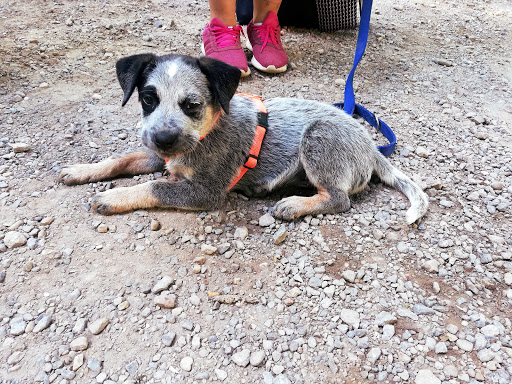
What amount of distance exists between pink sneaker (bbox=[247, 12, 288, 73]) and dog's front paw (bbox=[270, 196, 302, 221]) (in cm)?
285

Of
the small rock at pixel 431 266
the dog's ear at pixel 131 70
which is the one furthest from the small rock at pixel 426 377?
the dog's ear at pixel 131 70

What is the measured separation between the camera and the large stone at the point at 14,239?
307 cm

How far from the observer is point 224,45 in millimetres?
5574

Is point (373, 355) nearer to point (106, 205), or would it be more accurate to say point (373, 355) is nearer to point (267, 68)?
point (106, 205)

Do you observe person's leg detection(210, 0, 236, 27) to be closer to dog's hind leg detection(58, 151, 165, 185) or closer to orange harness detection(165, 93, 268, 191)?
orange harness detection(165, 93, 268, 191)

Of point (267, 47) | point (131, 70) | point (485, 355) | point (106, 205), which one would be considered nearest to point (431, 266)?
point (485, 355)

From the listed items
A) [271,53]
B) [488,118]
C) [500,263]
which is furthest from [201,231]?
[488,118]

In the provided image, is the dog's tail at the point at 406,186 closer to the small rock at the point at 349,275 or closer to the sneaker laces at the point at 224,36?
the small rock at the point at 349,275

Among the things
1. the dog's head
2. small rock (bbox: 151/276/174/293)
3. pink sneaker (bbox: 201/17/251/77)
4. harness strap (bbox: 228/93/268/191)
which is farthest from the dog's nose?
pink sneaker (bbox: 201/17/251/77)

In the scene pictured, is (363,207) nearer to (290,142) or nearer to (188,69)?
(290,142)

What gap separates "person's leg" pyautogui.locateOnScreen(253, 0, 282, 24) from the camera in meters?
6.03

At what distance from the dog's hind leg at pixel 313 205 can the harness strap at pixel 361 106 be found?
40.5 inches

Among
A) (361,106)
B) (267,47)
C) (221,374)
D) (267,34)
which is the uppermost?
(267,34)

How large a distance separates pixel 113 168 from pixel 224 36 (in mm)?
2852
